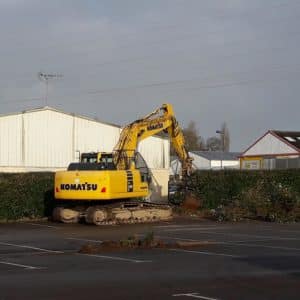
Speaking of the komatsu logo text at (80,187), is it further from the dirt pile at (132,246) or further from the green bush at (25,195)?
the dirt pile at (132,246)

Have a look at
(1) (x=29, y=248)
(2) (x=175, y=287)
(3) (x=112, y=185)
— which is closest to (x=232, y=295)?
(2) (x=175, y=287)

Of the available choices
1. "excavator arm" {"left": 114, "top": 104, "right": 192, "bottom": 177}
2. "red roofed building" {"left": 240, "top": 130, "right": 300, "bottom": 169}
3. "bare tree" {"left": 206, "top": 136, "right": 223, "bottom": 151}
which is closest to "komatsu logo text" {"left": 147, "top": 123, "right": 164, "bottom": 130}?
"excavator arm" {"left": 114, "top": 104, "right": 192, "bottom": 177}

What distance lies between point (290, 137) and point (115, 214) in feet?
143

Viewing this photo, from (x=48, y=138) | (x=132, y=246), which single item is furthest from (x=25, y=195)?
(x=132, y=246)

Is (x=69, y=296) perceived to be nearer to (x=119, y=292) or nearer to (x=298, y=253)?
(x=119, y=292)

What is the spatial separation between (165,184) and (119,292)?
110 ft

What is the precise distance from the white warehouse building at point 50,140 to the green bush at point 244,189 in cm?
555

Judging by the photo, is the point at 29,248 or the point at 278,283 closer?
the point at 278,283

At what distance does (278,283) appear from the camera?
42.1ft

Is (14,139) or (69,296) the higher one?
(14,139)

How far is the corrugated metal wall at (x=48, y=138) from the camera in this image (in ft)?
153

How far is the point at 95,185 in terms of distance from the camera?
101 ft

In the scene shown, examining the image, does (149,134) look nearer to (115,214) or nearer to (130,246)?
(115,214)

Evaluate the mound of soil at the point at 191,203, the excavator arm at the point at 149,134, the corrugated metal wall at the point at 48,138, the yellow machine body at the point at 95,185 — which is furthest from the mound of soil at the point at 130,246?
the corrugated metal wall at the point at 48,138
